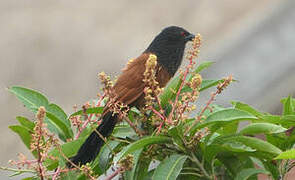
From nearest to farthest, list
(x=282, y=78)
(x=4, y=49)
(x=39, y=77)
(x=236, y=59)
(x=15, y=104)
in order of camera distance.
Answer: (x=282, y=78) < (x=236, y=59) < (x=15, y=104) < (x=39, y=77) < (x=4, y=49)

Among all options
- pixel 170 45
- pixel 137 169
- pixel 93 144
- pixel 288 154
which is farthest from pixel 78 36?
pixel 288 154

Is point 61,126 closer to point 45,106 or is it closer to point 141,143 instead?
point 45,106

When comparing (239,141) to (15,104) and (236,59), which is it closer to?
(236,59)

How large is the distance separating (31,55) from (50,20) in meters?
0.72

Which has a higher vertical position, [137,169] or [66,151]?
[66,151]

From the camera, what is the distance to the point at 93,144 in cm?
135

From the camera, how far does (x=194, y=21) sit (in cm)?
694

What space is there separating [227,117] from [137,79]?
2.22ft

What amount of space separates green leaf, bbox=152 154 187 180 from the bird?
0.46 feet

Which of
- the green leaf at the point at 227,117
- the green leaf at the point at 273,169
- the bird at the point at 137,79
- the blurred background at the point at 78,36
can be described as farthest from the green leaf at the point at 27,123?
the blurred background at the point at 78,36

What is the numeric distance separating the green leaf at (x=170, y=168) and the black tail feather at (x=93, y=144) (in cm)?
19

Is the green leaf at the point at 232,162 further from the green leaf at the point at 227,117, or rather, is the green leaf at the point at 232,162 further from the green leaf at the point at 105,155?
the green leaf at the point at 105,155

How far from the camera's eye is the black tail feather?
4.31 feet

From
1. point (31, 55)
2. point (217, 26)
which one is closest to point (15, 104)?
point (31, 55)
